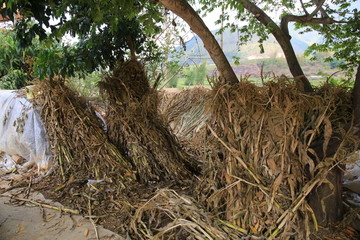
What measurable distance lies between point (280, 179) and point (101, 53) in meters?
2.39

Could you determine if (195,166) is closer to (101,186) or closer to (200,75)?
(101,186)

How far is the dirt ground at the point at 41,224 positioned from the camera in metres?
2.23

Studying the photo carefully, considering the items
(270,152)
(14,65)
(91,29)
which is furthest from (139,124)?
(14,65)

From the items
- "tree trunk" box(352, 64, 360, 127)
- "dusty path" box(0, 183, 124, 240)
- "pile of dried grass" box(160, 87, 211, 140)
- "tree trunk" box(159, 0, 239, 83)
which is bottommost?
"dusty path" box(0, 183, 124, 240)

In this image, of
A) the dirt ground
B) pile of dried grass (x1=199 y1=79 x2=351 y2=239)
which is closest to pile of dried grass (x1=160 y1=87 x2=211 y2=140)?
the dirt ground

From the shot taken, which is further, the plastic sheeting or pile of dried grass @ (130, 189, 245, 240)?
the plastic sheeting

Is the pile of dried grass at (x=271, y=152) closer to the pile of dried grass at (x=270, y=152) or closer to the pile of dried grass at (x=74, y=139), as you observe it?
the pile of dried grass at (x=270, y=152)

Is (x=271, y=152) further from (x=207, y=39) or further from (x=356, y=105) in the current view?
(x=207, y=39)

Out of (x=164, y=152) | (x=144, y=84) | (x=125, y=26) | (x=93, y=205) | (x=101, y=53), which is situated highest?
(x=125, y=26)

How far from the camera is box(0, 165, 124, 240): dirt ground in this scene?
7.31 feet

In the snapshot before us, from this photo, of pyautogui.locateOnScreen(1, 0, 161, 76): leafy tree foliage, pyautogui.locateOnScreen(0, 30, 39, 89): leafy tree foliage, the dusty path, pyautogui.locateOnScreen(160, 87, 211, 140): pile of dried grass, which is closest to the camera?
pyautogui.locateOnScreen(1, 0, 161, 76): leafy tree foliage

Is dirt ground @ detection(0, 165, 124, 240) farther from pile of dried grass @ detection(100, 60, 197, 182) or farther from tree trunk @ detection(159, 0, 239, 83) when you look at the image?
tree trunk @ detection(159, 0, 239, 83)

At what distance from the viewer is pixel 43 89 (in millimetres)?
3396

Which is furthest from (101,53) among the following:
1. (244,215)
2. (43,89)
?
(244,215)
